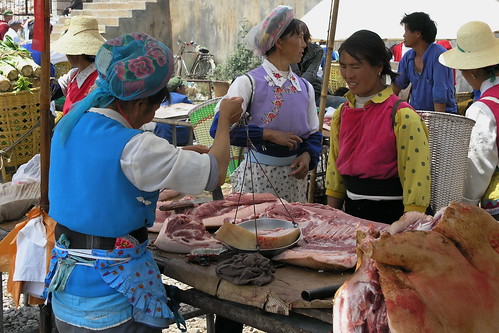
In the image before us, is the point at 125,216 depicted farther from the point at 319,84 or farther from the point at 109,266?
the point at 319,84

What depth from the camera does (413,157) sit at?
3.30 metres

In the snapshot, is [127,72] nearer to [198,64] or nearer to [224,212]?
[224,212]

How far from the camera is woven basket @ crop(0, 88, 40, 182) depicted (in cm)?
614

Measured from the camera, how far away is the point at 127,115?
247 centimetres

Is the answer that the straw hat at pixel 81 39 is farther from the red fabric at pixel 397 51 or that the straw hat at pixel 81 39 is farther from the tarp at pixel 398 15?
the red fabric at pixel 397 51

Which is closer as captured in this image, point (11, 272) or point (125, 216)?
point (125, 216)

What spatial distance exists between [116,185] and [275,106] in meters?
1.73

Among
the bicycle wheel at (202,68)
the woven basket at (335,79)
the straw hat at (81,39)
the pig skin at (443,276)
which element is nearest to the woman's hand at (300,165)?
the straw hat at (81,39)

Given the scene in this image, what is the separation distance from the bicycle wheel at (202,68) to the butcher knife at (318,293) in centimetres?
1404

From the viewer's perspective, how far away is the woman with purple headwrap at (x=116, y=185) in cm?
229

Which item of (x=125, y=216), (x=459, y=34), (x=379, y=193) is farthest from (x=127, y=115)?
(x=459, y=34)

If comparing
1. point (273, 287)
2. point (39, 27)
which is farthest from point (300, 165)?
point (39, 27)

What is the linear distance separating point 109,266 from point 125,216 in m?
0.22

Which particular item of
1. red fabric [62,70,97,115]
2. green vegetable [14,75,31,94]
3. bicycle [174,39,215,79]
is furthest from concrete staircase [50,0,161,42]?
red fabric [62,70,97,115]
